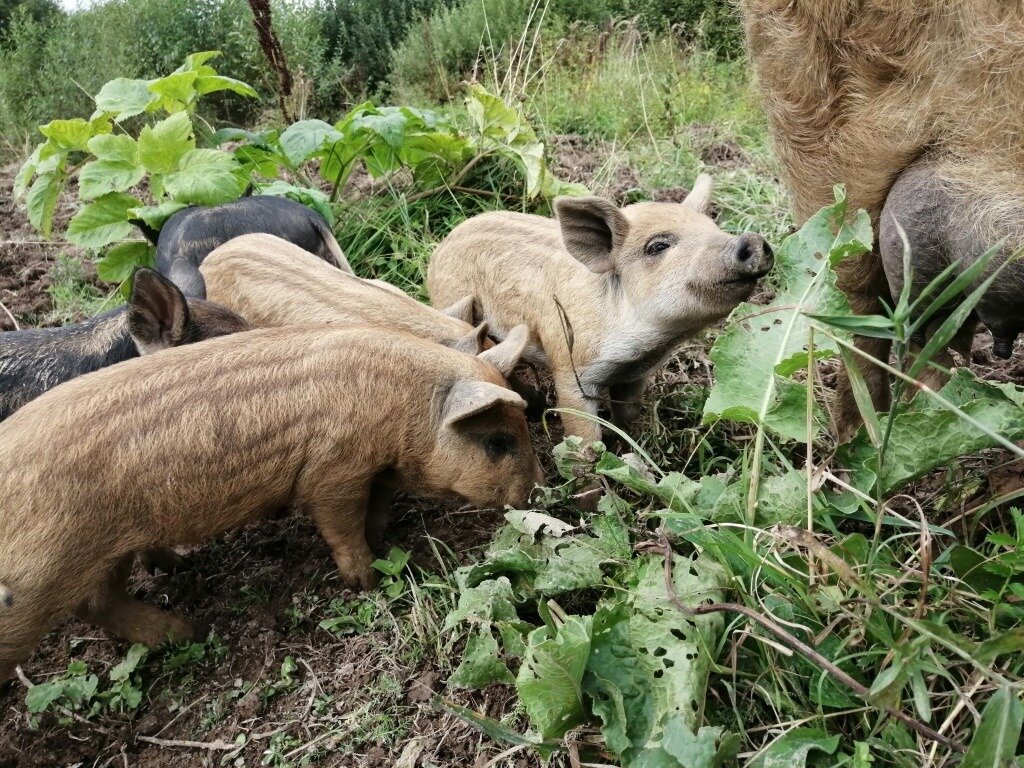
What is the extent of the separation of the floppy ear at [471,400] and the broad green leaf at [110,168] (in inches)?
96.6

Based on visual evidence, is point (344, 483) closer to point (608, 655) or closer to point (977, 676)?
point (608, 655)

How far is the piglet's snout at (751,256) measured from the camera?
3129 millimetres

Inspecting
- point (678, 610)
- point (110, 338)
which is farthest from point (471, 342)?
→ point (678, 610)

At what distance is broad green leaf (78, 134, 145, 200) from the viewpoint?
184 inches

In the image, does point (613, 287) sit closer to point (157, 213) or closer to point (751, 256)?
point (751, 256)

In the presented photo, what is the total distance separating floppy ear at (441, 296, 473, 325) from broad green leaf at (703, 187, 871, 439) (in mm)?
1554

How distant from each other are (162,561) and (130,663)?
0.48 metres

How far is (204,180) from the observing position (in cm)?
462

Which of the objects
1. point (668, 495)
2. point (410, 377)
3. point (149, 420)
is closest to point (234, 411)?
point (149, 420)

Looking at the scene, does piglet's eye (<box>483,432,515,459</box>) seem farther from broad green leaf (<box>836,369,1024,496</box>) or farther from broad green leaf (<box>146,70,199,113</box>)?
broad green leaf (<box>146,70,199,113</box>)

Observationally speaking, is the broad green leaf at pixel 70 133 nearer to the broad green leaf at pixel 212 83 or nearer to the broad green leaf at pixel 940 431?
the broad green leaf at pixel 212 83

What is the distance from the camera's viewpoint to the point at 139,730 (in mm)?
2936

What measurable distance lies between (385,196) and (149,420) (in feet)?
10.6

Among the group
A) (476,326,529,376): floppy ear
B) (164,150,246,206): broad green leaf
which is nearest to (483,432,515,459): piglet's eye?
(476,326,529,376): floppy ear
